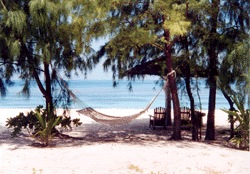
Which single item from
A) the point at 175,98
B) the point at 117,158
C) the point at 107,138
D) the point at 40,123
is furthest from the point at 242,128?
the point at 40,123

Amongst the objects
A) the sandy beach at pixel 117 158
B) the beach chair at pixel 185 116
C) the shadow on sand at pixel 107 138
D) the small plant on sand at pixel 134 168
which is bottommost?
the shadow on sand at pixel 107 138

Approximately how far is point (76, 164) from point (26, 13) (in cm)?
295

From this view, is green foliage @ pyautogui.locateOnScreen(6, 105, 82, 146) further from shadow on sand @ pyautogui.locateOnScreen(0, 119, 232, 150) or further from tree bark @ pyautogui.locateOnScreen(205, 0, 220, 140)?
tree bark @ pyautogui.locateOnScreen(205, 0, 220, 140)

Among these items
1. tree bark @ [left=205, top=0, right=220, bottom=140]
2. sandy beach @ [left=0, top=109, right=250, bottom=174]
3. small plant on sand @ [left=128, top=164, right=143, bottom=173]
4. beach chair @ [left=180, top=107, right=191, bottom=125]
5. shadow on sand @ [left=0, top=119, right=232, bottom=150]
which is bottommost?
shadow on sand @ [left=0, top=119, right=232, bottom=150]

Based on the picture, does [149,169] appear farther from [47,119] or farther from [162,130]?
[162,130]

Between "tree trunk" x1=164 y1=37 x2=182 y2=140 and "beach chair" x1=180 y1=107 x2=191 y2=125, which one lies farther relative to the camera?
"beach chair" x1=180 y1=107 x2=191 y2=125

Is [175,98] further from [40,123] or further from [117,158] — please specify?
[40,123]

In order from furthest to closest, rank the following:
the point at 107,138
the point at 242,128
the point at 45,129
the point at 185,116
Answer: the point at 185,116 < the point at 107,138 < the point at 242,128 < the point at 45,129

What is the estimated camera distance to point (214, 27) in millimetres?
4941

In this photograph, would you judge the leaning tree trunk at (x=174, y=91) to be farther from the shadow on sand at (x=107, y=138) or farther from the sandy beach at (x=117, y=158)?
the sandy beach at (x=117, y=158)

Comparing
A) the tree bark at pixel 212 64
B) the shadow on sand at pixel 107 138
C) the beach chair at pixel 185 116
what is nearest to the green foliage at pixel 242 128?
the shadow on sand at pixel 107 138

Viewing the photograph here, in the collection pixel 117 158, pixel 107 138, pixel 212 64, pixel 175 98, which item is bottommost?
pixel 107 138

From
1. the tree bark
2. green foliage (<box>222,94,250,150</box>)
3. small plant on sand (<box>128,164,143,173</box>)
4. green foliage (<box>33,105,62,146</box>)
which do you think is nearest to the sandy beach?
small plant on sand (<box>128,164,143,173</box>)

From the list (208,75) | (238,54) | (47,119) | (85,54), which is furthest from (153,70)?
(47,119)
